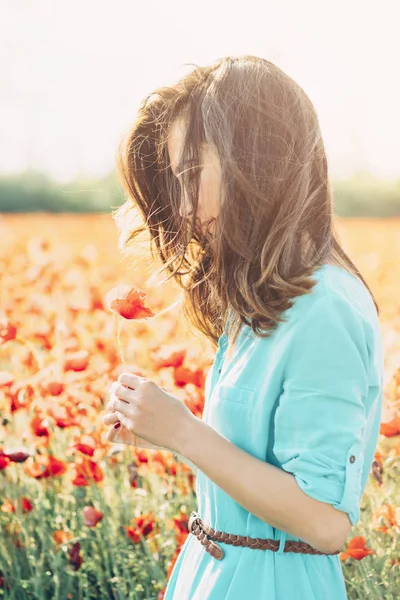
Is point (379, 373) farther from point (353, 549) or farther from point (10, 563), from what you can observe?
point (10, 563)

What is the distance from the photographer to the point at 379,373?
1372mm

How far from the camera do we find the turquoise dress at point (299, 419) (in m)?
1.25

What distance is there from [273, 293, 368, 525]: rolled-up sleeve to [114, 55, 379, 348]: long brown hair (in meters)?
0.08

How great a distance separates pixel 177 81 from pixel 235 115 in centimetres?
17

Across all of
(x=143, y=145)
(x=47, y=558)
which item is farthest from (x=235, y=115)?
(x=47, y=558)

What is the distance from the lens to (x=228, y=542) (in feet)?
4.70

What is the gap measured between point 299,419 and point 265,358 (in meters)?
0.12

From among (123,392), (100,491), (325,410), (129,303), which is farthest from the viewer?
(100,491)

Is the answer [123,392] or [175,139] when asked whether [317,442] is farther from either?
[175,139]

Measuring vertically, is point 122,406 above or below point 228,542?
above

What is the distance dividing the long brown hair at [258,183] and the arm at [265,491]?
178 mm

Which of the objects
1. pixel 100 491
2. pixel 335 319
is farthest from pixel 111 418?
pixel 100 491

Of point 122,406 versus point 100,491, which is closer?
point 122,406

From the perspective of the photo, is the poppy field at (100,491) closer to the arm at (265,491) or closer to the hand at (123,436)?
the hand at (123,436)
